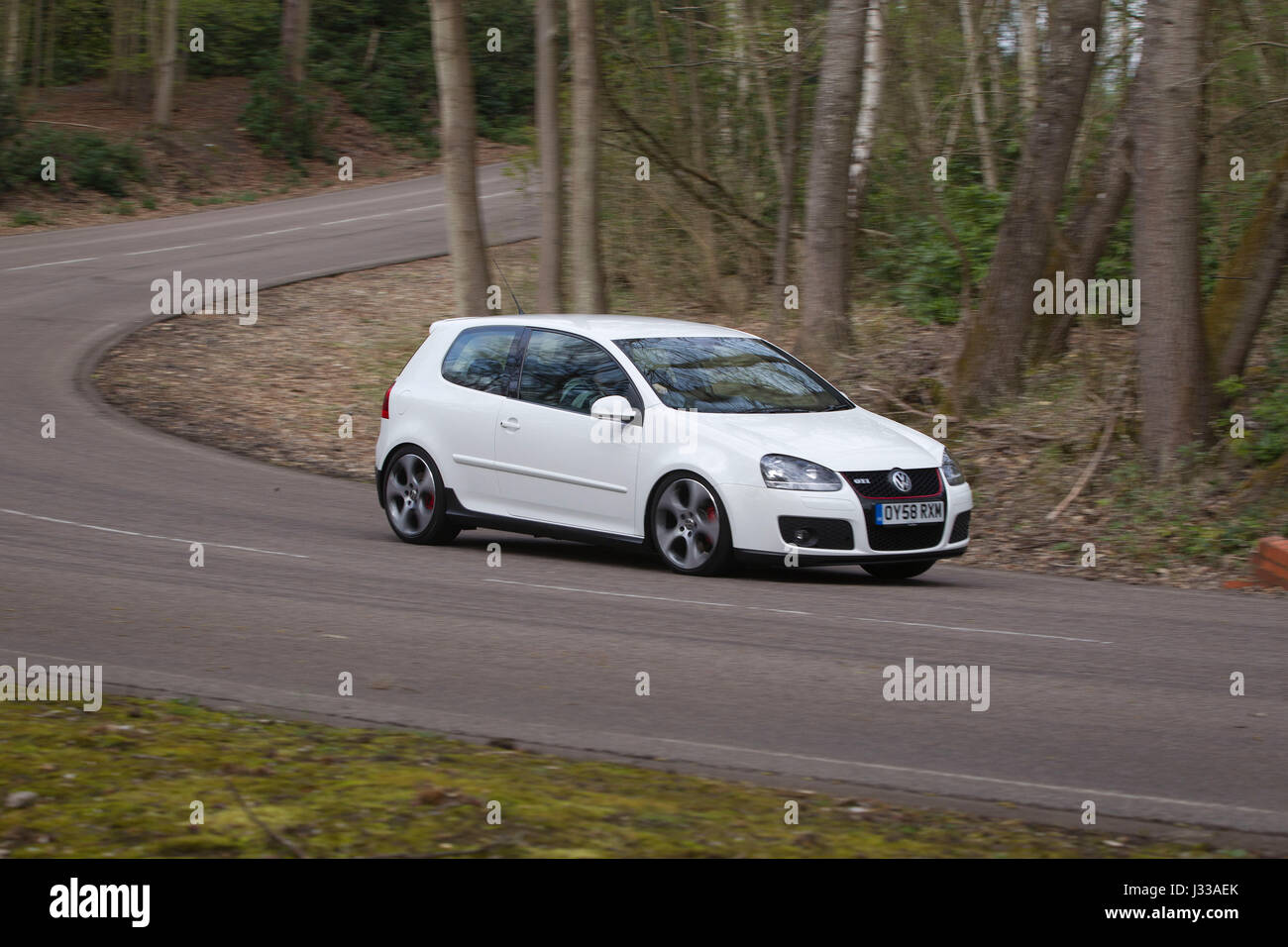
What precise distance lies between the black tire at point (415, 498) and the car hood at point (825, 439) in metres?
2.53

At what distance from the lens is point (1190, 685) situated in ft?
26.2

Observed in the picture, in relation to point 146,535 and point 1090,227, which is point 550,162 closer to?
point 1090,227

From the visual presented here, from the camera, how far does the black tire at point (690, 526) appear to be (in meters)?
10.7

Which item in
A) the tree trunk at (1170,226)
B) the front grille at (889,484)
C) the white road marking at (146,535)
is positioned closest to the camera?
the front grille at (889,484)

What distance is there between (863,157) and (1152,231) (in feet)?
31.0

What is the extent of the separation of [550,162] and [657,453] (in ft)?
34.6

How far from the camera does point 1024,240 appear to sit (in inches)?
628

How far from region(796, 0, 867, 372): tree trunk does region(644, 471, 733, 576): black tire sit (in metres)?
6.45

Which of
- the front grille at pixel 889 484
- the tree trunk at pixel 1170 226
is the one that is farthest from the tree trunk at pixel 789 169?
the front grille at pixel 889 484

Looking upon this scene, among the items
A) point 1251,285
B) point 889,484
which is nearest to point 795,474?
point 889,484

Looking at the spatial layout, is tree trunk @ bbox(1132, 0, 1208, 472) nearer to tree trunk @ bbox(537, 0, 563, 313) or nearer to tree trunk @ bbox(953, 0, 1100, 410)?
tree trunk @ bbox(953, 0, 1100, 410)

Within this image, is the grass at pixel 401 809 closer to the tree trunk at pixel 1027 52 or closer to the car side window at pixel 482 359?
the car side window at pixel 482 359

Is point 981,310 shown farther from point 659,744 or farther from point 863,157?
point 659,744

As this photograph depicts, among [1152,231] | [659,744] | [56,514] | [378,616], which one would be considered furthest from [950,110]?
[659,744]
